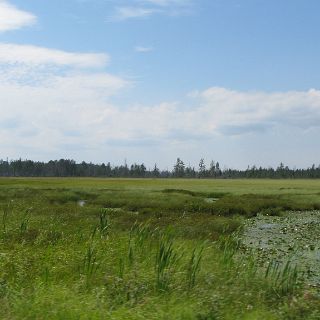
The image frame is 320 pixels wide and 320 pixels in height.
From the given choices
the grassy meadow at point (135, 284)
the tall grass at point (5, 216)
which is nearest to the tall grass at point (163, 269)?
the grassy meadow at point (135, 284)

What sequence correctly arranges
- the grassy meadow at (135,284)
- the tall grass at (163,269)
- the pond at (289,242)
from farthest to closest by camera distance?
the pond at (289,242)
the tall grass at (163,269)
the grassy meadow at (135,284)

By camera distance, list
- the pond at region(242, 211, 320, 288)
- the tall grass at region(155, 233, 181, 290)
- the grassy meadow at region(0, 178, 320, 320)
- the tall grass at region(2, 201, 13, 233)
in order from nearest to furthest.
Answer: the grassy meadow at region(0, 178, 320, 320) < the tall grass at region(155, 233, 181, 290) < the pond at region(242, 211, 320, 288) < the tall grass at region(2, 201, 13, 233)

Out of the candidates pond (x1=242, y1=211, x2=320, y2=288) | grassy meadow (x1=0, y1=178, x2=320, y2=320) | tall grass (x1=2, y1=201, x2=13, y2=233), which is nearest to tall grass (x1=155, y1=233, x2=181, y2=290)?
grassy meadow (x1=0, y1=178, x2=320, y2=320)

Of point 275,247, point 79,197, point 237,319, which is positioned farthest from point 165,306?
point 79,197

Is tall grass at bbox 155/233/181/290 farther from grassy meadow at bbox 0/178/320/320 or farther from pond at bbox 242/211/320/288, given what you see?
pond at bbox 242/211/320/288

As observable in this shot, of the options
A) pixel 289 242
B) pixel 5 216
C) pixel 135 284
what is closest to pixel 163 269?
pixel 135 284

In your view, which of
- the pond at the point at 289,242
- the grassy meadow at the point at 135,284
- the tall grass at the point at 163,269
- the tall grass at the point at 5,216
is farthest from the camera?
the tall grass at the point at 5,216

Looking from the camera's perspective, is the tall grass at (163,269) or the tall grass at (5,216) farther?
the tall grass at (5,216)

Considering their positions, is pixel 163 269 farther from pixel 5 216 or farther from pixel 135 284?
pixel 5 216

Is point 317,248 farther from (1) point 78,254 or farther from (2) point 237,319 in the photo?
(2) point 237,319

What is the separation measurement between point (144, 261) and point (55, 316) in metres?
5.64

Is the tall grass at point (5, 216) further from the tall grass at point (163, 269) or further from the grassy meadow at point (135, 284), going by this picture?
the tall grass at point (163, 269)

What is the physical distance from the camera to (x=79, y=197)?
53.3 meters

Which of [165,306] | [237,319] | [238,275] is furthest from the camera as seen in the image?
[238,275]
